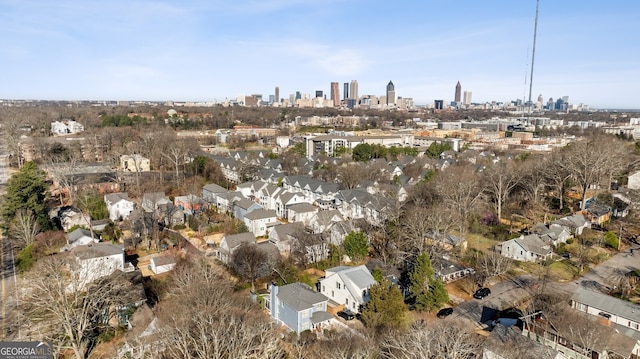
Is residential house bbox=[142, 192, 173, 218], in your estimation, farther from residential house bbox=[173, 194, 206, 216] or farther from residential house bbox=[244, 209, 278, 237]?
residential house bbox=[244, 209, 278, 237]

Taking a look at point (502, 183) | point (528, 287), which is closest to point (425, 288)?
point (528, 287)

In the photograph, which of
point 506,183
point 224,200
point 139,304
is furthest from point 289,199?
point 506,183

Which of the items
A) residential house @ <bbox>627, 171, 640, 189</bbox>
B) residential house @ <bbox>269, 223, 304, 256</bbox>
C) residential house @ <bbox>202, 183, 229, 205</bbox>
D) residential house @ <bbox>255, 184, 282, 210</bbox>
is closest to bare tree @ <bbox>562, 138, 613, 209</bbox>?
residential house @ <bbox>627, 171, 640, 189</bbox>

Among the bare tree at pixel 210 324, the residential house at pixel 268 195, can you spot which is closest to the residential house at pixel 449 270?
the bare tree at pixel 210 324

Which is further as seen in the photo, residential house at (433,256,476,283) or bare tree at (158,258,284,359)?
residential house at (433,256,476,283)

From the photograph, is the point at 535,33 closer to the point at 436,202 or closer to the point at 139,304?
the point at 436,202

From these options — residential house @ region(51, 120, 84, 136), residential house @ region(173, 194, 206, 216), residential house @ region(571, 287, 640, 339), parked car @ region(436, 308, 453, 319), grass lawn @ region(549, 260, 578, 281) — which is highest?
residential house @ region(51, 120, 84, 136)
